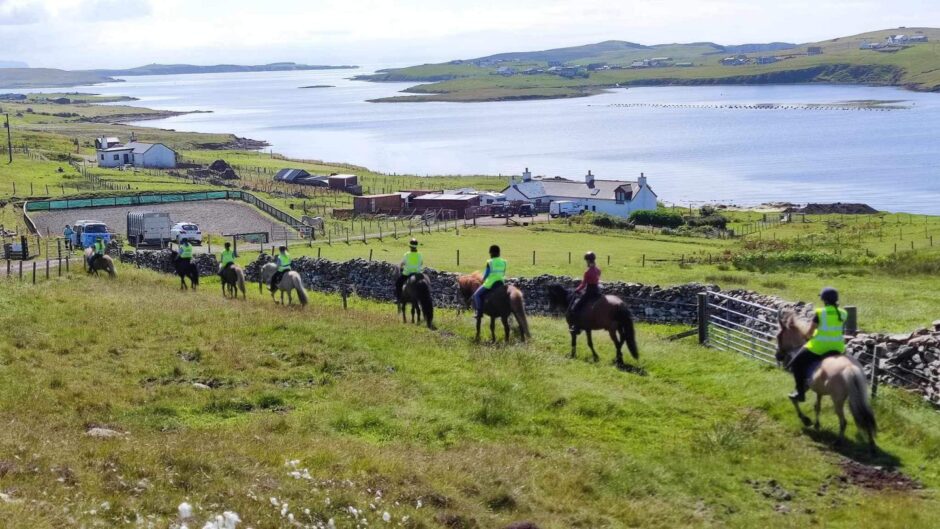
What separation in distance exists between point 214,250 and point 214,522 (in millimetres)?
44254

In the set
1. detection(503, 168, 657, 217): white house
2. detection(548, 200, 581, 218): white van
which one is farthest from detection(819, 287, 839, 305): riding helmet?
detection(503, 168, 657, 217): white house

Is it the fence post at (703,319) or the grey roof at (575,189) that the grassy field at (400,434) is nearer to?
the fence post at (703,319)

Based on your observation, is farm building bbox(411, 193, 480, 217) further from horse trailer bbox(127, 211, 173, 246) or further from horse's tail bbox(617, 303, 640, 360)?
horse's tail bbox(617, 303, 640, 360)

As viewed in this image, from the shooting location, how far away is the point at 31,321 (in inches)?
926

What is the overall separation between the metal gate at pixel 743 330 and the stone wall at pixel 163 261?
2490 centimetres

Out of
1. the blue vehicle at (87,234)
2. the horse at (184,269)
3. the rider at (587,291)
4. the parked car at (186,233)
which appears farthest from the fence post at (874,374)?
the parked car at (186,233)

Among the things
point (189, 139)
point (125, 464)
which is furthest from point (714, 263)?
point (189, 139)

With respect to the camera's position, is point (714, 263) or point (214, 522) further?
point (714, 263)

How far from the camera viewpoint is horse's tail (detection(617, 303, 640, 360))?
67.9 ft

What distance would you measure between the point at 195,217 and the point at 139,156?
61278 millimetres

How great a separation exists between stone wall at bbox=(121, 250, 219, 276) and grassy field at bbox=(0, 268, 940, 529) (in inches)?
738

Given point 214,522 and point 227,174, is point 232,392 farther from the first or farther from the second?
point 227,174

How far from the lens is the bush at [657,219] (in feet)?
279

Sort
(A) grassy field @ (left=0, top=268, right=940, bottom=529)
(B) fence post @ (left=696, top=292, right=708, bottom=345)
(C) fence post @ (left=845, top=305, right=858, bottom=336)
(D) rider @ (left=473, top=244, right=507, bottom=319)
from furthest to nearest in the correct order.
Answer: (B) fence post @ (left=696, top=292, right=708, bottom=345)
(D) rider @ (left=473, top=244, right=507, bottom=319)
(C) fence post @ (left=845, top=305, right=858, bottom=336)
(A) grassy field @ (left=0, top=268, right=940, bottom=529)
